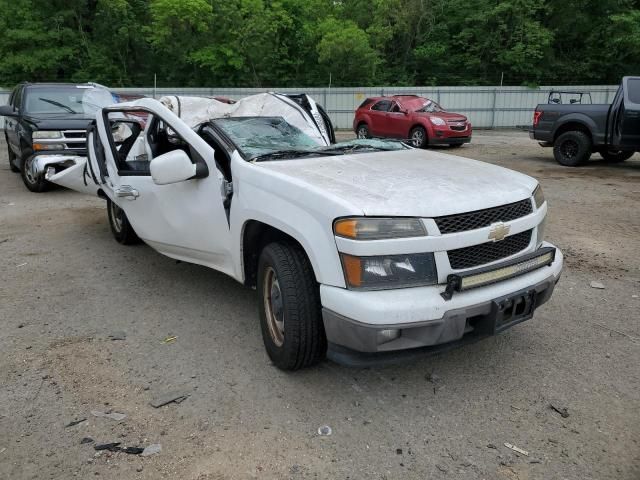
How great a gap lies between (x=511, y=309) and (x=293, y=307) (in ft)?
3.99

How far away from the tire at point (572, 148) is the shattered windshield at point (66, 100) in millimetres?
9672

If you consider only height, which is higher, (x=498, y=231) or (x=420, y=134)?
(x=498, y=231)

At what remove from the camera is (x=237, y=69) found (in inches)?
1207

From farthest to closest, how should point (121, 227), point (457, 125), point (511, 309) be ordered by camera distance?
point (457, 125) < point (121, 227) < point (511, 309)

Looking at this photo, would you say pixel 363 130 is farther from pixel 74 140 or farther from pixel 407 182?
pixel 407 182

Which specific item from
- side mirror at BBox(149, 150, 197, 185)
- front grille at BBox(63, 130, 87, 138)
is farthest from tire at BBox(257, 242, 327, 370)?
front grille at BBox(63, 130, 87, 138)

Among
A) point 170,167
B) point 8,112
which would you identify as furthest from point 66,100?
point 170,167

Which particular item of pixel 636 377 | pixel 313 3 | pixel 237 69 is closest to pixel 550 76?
pixel 313 3

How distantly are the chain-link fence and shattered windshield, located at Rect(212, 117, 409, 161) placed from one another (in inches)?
Answer: 829

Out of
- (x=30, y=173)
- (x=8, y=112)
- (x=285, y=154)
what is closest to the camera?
(x=285, y=154)

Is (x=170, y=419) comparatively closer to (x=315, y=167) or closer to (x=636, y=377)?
(x=315, y=167)

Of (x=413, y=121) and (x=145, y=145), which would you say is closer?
(x=145, y=145)

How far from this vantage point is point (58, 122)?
9055mm

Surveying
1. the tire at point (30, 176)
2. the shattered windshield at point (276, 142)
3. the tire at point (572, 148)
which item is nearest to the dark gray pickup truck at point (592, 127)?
the tire at point (572, 148)
